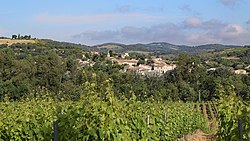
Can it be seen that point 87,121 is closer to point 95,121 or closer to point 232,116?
point 95,121

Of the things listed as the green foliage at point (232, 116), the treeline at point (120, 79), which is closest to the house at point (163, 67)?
the treeline at point (120, 79)

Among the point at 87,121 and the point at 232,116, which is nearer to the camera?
the point at 87,121

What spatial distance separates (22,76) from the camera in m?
55.9

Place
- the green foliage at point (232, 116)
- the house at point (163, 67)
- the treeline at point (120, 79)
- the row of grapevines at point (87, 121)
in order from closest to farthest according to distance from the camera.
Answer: the row of grapevines at point (87, 121) → the green foliage at point (232, 116) → the treeline at point (120, 79) → the house at point (163, 67)

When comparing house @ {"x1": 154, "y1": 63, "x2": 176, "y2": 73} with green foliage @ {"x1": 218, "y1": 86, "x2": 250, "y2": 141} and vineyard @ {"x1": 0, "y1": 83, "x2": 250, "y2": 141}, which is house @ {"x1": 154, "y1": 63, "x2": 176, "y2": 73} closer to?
vineyard @ {"x1": 0, "y1": 83, "x2": 250, "y2": 141}

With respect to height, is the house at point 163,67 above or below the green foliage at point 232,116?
below

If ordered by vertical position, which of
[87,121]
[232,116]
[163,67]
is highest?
[87,121]

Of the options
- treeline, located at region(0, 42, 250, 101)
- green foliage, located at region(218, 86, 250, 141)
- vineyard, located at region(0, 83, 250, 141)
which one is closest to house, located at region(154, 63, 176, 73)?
treeline, located at region(0, 42, 250, 101)

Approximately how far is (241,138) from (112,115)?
101 inches

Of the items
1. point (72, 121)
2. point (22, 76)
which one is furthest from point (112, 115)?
point (22, 76)

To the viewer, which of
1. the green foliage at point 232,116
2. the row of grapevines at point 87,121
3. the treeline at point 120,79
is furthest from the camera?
the treeline at point 120,79

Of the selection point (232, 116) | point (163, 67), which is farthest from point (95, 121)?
point (163, 67)

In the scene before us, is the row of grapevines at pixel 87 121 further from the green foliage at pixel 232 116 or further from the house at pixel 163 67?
the house at pixel 163 67

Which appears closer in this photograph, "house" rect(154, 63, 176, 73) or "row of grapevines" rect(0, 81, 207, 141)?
"row of grapevines" rect(0, 81, 207, 141)
